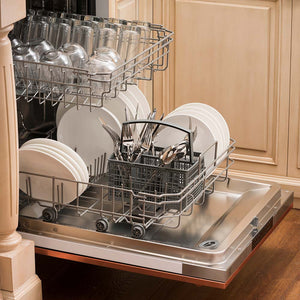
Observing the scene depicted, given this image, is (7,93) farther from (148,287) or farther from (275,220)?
(275,220)

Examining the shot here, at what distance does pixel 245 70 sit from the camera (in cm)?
279

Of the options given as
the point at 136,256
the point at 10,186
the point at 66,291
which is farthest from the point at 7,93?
the point at 66,291

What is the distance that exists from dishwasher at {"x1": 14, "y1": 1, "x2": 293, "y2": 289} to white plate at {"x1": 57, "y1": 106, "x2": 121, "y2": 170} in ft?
0.39

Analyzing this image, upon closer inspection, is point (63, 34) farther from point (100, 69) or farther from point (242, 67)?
point (242, 67)

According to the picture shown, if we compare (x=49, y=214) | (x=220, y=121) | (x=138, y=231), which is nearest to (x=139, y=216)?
(x=138, y=231)

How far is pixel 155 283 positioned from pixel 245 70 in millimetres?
996

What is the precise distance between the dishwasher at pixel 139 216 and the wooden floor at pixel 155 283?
0.63 feet

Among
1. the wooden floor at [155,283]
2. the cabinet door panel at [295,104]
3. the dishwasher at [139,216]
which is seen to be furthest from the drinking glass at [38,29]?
A: the cabinet door panel at [295,104]

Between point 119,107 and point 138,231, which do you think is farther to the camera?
point 119,107

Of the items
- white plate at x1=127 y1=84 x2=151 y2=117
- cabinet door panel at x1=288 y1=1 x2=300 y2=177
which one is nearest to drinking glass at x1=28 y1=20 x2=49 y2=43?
white plate at x1=127 y1=84 x2=151 y2=117

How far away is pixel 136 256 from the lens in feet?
6.15

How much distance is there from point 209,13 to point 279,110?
47 centimetres

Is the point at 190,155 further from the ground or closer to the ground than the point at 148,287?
further from the ground

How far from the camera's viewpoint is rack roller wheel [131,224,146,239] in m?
1.91
